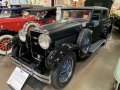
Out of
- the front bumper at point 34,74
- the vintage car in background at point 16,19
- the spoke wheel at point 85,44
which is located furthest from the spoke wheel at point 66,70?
the vintage car in background at point 16,19

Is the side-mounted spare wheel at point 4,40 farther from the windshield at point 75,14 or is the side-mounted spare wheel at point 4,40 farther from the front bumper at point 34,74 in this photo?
the windshield at point 75,14

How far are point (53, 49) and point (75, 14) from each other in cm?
151

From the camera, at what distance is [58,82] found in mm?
2053

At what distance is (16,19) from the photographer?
12.9 ft

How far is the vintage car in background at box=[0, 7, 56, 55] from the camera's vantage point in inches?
140

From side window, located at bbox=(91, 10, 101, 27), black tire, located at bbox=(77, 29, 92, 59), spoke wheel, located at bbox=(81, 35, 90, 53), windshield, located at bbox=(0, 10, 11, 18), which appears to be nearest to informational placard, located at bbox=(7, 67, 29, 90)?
black tire, located at bbox=(77, 29, 92, 59)

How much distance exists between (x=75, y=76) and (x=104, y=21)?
2232 millimetres

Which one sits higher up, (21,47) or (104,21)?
(104,21)

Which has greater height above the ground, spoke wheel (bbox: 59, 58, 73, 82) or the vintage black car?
the vintage black car

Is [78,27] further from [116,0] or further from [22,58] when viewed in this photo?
[116,0]

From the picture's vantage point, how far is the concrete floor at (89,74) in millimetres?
2342

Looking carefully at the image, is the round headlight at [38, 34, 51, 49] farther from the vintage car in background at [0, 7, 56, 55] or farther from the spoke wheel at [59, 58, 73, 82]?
the vintage car in background at [0, 7, 56, 55]

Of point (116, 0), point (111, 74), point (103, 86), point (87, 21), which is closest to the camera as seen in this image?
point (103, 86)

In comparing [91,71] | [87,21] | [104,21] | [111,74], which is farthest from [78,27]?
[104,21]
